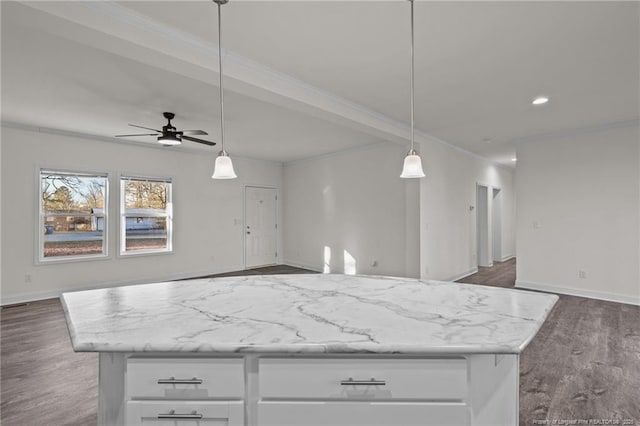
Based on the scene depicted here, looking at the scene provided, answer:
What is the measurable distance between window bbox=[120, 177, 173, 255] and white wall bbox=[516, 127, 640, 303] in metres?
6.30

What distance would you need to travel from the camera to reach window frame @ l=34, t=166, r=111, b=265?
15.5 ft

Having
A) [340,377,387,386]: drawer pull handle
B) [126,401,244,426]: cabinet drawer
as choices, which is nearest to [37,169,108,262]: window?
[126,401,244,426]: cabinet drawer

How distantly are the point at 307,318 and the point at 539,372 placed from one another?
2.38 metres

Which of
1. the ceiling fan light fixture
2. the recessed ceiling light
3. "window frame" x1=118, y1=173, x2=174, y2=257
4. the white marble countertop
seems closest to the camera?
the white marble countertop

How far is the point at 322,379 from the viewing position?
1047 millimetres

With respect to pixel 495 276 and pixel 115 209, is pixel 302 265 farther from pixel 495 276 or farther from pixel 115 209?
pixel 495 276

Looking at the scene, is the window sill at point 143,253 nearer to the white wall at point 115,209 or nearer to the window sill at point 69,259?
the white wall at point 115,209

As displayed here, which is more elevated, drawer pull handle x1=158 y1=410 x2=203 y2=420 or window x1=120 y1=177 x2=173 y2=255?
window x1=120 y1=177 x2=173 y2=255

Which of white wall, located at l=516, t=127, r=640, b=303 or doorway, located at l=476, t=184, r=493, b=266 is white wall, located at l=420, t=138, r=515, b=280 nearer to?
doorway, located at l=476, t=184, r=493, b=266

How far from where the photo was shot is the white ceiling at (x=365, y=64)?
2.07 m

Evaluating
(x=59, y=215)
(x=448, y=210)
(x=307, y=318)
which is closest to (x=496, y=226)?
(x=448, y=210)

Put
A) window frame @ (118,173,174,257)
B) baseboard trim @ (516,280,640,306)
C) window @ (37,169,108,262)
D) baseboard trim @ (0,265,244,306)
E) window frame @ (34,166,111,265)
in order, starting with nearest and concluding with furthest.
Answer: baseboard trim @ (516,280,640,306), baseboard trim @ (0,265,244,306), window frame @ (34,166,111,265), window @ (37,169,108,262), window frame @ (118,173,174,257)

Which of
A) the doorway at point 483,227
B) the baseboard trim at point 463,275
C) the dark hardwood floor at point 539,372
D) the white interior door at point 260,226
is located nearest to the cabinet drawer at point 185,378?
the dark hardwood floor at point 539,372

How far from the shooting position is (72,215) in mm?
5062
